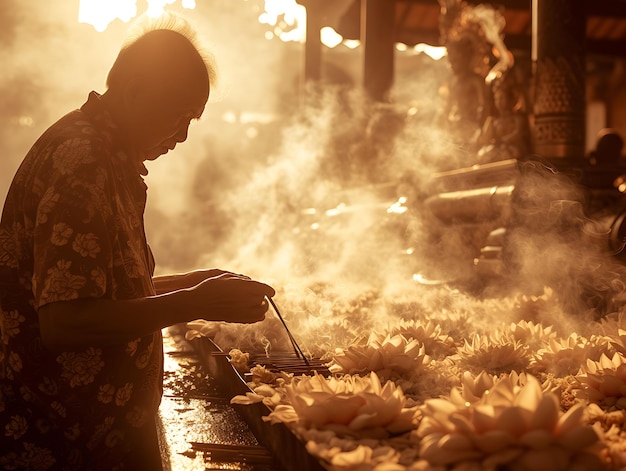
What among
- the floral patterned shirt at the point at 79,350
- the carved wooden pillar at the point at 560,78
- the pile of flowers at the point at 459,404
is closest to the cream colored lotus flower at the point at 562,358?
the pile of flowers at the point at 459,404

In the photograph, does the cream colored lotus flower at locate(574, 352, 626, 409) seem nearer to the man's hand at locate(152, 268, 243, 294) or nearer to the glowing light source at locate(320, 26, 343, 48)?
the man's hand at locate(152, 268, 243, 294)

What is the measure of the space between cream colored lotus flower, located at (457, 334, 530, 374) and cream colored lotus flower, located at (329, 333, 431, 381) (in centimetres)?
23

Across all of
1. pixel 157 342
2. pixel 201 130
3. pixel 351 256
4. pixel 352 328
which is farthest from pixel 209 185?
pixel 157 342

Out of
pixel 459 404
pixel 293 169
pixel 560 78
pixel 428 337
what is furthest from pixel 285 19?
pixel 459 404

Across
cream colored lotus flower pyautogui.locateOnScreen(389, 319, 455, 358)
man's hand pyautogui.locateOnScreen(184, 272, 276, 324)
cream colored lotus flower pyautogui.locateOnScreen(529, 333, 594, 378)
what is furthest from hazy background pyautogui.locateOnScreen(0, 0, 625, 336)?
cream colored lotus flower pyautogui.locateOnScreen(529, 333, 594, 378)

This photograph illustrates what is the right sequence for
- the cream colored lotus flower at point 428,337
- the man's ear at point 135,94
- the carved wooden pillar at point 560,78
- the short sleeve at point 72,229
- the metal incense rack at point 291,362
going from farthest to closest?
the carved wooden pillar at point 560,78 < the cream colored lotus flower at point 428,337 < the metal incense rack at point 291,362 < the man's ear at point 135,94 < the short sleeve at point 72,229

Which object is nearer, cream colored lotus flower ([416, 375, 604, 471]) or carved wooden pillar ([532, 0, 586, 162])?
cream colored lotus flower ([416, 375, 604, 471])

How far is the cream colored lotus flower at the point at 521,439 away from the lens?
1.40 meters

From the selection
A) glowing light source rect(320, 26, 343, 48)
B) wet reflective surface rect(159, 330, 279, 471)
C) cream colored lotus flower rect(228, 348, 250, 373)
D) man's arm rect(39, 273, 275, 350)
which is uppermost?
glowing light source rect(320, 26, 343, 48)

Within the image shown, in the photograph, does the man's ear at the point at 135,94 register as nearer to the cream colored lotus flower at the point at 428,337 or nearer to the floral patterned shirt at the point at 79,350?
the floral patterned shirt at the point at 79,350

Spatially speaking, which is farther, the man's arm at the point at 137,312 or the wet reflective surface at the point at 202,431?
the wet reflective surface at the point at 202,431

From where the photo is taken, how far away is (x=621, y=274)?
177 inches

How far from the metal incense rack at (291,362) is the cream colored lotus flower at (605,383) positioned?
103 centimetres

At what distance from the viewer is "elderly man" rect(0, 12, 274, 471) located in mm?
1765
